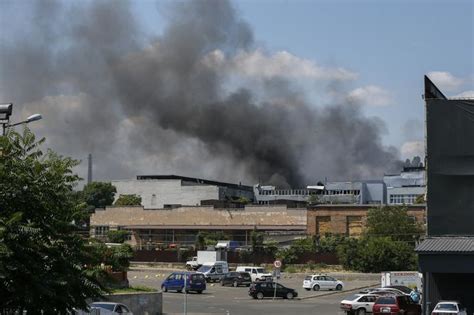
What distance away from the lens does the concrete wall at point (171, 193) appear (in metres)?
145

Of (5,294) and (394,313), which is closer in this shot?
(5,294)

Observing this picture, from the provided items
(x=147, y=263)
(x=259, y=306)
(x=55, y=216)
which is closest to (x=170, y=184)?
(x=147, y=263)

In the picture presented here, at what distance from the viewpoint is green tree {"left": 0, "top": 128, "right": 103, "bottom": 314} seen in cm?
1998

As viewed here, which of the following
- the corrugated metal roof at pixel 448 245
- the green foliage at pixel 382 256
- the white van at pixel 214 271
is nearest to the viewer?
the corrugated metal roof at pixel 448 245

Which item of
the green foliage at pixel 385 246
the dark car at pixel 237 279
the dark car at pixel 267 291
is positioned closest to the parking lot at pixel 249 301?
the dark car at pixel 267 291

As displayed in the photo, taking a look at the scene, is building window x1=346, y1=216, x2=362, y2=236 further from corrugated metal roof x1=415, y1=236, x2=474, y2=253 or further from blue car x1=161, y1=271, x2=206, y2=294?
corrugated metal roof x1=415, y1=236, x2=474, y2=253

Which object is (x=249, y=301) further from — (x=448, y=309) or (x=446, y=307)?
(x=448, y=309)

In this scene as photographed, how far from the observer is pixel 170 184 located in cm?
14850

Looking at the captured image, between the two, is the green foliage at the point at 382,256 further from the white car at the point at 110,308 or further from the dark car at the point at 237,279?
the white car at the point at 110,308

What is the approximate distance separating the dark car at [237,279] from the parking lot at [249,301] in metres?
0.76

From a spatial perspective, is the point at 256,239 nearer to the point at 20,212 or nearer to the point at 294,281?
the point at 294,281

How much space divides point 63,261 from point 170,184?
418ft

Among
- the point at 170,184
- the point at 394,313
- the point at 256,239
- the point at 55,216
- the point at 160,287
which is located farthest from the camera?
the point at 170,184

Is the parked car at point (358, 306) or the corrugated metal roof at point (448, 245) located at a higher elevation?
the corrugated metal roof at point (448, 245)
